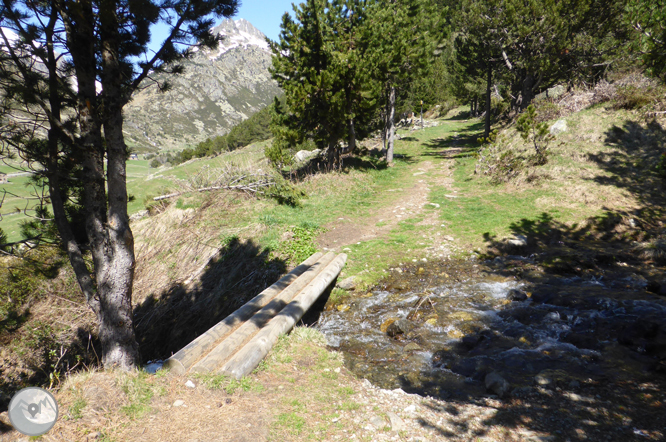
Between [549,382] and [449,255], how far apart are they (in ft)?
14.7

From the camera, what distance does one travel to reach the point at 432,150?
76.3ft

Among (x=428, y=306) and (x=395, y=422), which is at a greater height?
(x=395, y=422)

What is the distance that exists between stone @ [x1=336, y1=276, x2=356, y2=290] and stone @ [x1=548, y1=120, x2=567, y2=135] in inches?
529

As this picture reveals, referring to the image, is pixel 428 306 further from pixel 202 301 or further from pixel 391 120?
pixel 391 120

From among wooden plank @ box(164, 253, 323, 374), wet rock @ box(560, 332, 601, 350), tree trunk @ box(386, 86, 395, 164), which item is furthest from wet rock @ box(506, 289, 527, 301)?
tree trunk @ box(386, 86, 395, 164)

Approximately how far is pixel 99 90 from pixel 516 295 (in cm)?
749

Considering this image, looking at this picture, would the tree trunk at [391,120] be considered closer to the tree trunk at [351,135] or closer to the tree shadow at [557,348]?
the tree trunk at [351,135]

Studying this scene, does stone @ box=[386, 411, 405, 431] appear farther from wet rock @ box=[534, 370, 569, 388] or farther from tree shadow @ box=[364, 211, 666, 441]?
wet rock @ box=[534, 370, 569, 388]

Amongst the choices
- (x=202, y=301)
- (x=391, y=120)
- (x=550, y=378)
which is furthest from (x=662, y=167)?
(x=202, y=301)

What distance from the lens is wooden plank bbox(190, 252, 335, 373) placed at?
3.94 metres

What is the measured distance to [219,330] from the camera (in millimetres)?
4699

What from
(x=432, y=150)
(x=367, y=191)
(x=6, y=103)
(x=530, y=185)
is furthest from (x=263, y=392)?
(x=432, y=150)

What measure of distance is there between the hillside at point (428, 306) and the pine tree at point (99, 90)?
116cm

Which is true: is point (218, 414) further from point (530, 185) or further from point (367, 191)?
point (530, 185)
